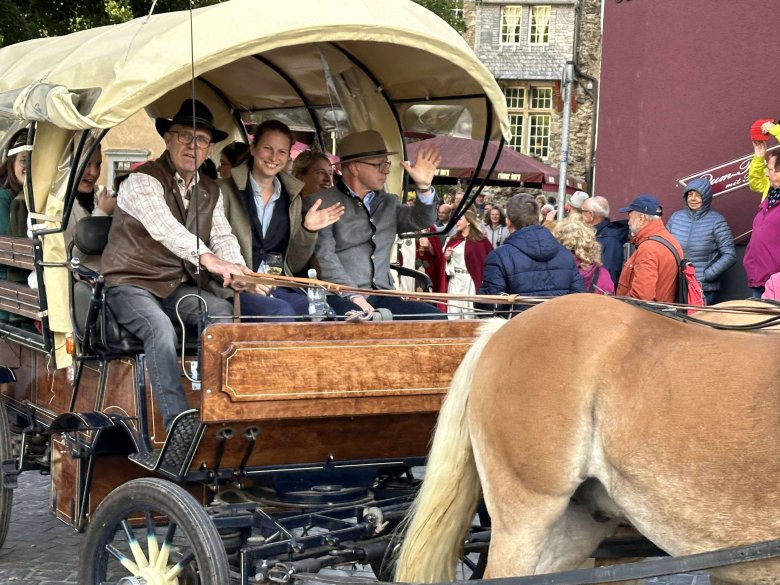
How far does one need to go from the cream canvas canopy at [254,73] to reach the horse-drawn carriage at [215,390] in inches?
0.5

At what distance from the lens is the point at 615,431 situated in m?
3.36

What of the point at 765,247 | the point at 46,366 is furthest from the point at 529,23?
the point at 46,366

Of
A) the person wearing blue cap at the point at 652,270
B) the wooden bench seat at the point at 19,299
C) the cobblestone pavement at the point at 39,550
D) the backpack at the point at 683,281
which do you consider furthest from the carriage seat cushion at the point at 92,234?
the backpack at the point at 683,281

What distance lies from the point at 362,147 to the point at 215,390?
2.19 meters

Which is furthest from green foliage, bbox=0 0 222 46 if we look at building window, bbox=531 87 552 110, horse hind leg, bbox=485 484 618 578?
building window, bbox=531 87 552 110

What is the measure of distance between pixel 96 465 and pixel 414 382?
161 centimetres

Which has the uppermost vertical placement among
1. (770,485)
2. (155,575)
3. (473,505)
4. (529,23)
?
(529,23)

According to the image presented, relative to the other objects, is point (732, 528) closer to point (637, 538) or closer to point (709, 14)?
point (637, 538)

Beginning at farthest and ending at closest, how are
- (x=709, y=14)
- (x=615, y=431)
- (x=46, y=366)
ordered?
(x=709, y=14), (x=46, y=366), (x=615, y=431)

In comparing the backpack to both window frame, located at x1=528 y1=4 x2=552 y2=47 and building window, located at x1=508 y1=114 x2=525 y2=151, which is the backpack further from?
window frame, located at x1=528 y1=4 x2=552 y2=47

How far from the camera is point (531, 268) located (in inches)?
255

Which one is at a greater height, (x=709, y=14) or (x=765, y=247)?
(x=709, y=14)

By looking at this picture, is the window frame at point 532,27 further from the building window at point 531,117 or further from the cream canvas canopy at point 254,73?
the cream canvas canopy at point 254,73

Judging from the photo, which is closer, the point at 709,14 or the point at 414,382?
the point at 414,382
